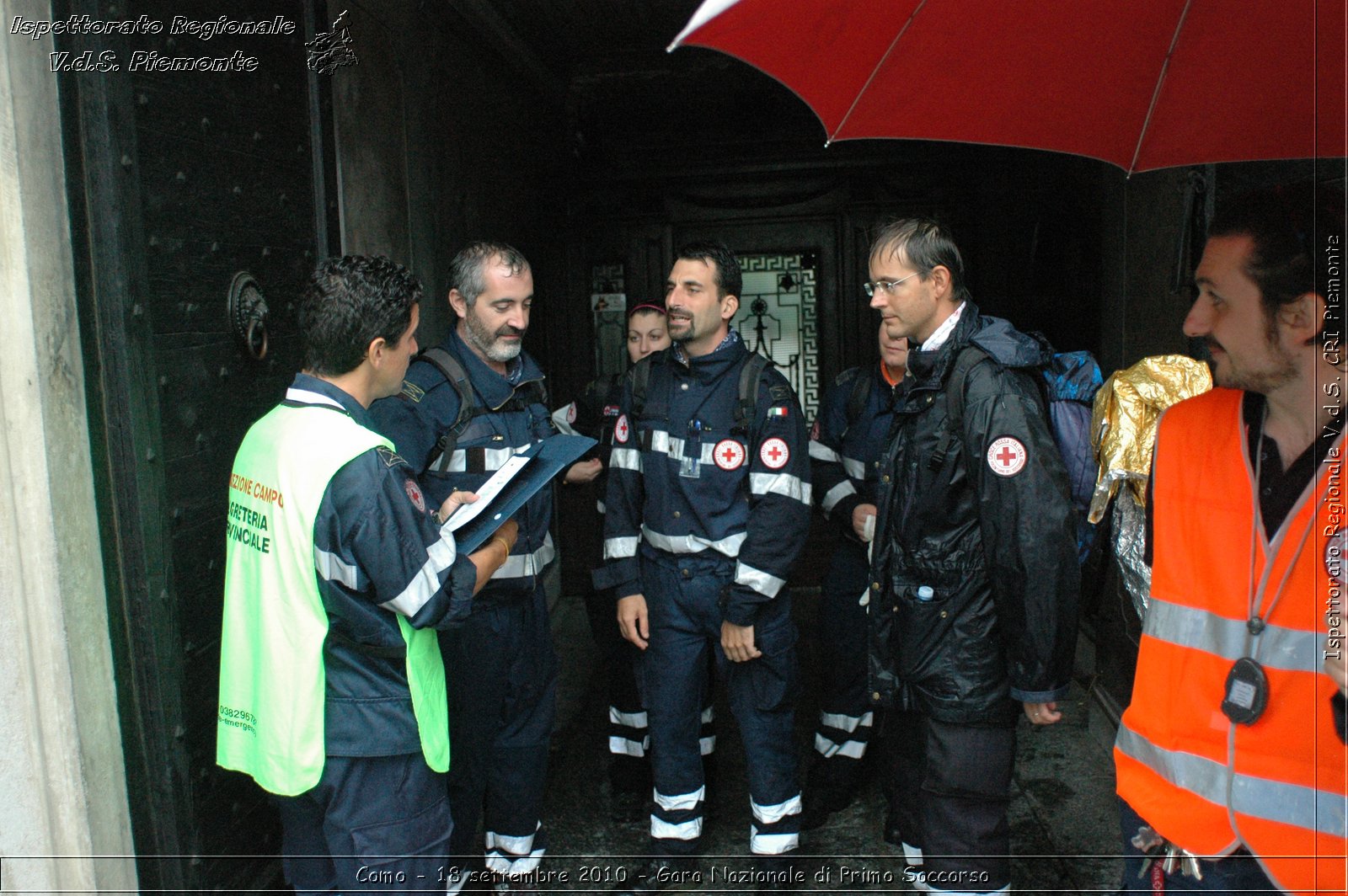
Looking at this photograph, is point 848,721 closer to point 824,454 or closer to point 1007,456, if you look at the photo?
point 824,454

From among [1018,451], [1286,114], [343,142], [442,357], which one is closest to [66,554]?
[442,357]

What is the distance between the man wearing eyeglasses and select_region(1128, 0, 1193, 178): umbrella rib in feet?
1.51

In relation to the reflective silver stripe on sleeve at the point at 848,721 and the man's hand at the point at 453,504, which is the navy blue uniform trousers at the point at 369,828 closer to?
the man's hand at the point at 453,504

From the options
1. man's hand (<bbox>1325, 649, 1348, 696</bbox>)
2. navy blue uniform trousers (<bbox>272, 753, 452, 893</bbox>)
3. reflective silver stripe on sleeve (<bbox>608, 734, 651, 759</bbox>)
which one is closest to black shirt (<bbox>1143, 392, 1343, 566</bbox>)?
man's hand (<bbox>1325, 649, 1348, 696</bbox>)

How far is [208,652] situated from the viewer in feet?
8.07

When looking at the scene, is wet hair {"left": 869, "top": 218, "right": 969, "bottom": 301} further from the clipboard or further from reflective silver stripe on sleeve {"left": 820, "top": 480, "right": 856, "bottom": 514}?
reflective silver stripe on sleeve {"left": 820, "top": 480, "right": 856, "bottom": 514}

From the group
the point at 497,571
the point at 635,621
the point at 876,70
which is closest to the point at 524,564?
the point at 497,571

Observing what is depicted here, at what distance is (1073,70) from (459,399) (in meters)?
1.83

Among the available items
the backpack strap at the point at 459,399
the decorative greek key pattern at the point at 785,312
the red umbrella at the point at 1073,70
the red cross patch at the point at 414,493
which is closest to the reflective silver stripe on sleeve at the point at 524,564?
the backpack strap at the point at 459,399

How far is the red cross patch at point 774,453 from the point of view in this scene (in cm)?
294

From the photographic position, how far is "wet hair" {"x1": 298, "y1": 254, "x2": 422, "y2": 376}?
2.05m

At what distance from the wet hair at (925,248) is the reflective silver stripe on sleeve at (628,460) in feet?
3.73

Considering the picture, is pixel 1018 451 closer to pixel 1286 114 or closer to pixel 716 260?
pixel 1286 114

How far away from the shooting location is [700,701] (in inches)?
120
